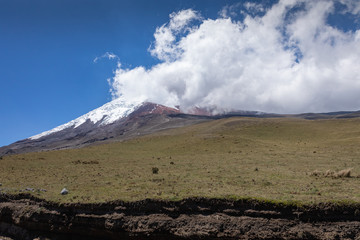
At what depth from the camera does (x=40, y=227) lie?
56.4ft

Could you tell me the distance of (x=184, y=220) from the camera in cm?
1401

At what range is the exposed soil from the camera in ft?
40.1

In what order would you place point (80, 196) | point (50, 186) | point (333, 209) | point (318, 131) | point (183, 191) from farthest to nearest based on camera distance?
1. point (318, 131)
2. point (50, 186)
3. point (80, 196)
4. point (183, 191)
5. point (333, 209)

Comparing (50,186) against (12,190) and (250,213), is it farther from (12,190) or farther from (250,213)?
(250,213)

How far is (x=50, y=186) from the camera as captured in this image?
22547mm

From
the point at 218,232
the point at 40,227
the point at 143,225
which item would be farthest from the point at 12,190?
the point at 218,232

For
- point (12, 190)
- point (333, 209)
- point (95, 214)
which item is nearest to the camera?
point (333, 209)

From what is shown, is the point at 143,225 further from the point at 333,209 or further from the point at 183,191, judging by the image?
the point at 333,209

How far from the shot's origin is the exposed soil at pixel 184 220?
12227mm

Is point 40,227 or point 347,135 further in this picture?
point 347,135

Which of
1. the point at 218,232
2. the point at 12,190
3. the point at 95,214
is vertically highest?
the point at 12,190

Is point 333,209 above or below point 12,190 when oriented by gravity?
below

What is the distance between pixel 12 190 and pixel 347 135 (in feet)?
205

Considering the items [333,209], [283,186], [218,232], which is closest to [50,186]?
[218,232]
